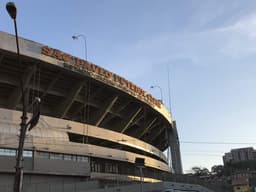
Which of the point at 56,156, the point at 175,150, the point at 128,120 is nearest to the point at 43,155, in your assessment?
the point at 56,156

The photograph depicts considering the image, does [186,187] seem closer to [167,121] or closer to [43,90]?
[43,90]

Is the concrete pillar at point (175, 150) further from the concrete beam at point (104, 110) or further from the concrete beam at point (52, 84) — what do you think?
the concrete beam at point (52, 84)

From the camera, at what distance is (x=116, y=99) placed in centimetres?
5000

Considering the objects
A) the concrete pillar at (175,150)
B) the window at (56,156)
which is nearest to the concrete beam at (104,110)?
the window at (56,156)

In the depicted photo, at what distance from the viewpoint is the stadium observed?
1487 inches

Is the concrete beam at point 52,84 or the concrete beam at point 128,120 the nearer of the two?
the concrete beam at point 52,84

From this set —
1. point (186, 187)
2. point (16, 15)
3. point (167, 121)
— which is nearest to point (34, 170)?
point (186, 187)

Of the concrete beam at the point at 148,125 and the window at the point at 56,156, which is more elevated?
the concrete beam at the point at 148,125

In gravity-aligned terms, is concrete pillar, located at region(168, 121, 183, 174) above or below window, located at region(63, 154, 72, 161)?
above

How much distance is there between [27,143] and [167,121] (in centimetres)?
3307

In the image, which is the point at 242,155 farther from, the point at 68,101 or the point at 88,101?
the point at 68,101

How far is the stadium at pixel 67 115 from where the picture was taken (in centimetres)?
3778

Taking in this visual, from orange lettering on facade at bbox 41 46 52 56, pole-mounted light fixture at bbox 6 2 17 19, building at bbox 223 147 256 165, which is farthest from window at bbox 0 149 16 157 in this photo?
building at bbox 223 147 256 165

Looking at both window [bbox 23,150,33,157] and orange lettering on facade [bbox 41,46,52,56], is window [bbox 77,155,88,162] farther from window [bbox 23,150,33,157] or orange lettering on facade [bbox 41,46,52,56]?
orange lettering on facade [bbox 41,46,52,56]
